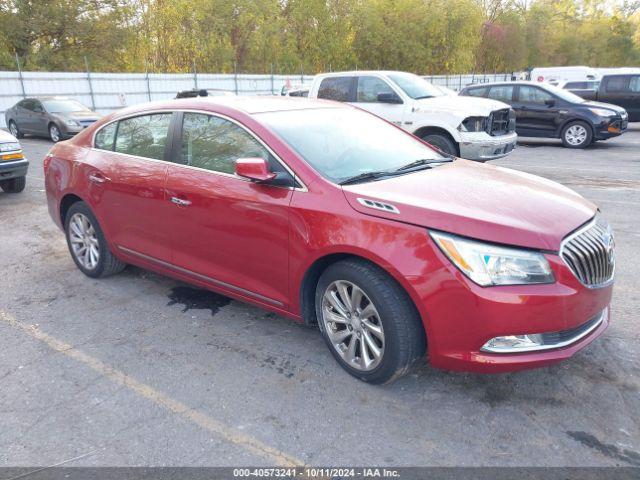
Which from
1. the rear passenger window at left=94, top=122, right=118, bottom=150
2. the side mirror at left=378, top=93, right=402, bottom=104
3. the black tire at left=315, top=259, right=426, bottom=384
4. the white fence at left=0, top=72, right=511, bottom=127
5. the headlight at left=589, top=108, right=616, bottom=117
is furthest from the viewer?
the white fence at left=0, top=72, right=511, bottom=127

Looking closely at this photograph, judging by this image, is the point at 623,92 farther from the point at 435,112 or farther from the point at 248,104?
the point at 248,104

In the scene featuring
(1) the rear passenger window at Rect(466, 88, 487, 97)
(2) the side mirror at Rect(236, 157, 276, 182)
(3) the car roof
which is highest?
(3) the car roof

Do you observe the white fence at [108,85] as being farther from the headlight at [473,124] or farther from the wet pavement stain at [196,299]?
the wet pavement stain at [196,299]

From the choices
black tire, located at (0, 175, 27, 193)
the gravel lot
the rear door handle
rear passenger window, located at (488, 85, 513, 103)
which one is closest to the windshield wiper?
the gravel lot

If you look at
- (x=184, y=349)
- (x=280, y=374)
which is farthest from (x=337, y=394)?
(x=184, y=349)

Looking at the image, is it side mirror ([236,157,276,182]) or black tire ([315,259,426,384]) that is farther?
side mirror ([236,157,276,182])

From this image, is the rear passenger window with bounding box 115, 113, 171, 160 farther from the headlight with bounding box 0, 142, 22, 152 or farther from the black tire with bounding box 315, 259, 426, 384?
the headlight with bounding box 0, 142, 22, 152

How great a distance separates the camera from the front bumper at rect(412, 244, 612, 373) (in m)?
2.64

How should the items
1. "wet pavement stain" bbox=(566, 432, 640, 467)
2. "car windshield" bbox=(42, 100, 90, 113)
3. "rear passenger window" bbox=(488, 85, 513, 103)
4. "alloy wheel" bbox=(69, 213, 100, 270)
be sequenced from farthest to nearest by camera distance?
"car windshield" bbox=(42, 100, 90, 113) < "rear passenger window" bbox=(488, 85, 513, 103) < "alloy wheel" bbox=(69, 213, 100, 270) < "wet pavement stain" bbox=(566, 432, 640, 467)

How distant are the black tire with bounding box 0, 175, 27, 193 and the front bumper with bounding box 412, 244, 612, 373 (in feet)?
27.7

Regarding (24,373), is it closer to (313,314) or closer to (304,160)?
(313,314)

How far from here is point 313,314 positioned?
11.3ft

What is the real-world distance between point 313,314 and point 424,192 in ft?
3.40

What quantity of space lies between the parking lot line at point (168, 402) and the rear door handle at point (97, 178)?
50.8 inches
